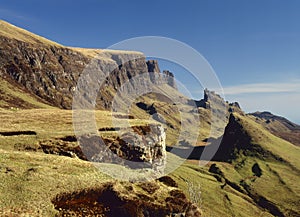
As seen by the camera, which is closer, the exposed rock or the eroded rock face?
the exposed rock

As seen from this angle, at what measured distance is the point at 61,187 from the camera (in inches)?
1551

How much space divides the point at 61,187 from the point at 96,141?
79.3ft

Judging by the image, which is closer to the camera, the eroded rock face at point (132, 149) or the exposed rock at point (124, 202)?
the exposed rock at point (124, 202)

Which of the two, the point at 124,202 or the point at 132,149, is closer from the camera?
the point at 124,202

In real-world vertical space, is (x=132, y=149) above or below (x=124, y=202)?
above

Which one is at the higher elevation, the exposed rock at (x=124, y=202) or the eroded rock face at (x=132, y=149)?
the eroded rock face at (x=132, y=149)

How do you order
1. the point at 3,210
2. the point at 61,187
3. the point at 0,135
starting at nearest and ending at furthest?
the point at 3,210, the point at 61,187, the point at 0,135

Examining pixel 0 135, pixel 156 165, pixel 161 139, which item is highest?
pixel 161 139

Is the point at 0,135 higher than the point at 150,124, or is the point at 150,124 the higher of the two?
the point at 150,124

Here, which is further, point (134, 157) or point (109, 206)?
point (134, 157)

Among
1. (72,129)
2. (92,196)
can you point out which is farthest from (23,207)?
(72,129)

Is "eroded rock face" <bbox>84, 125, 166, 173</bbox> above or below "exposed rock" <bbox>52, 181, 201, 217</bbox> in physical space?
above

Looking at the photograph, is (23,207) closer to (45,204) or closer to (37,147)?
(45,204)

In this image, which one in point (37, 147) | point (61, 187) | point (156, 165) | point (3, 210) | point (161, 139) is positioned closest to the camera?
point (3, 210)
